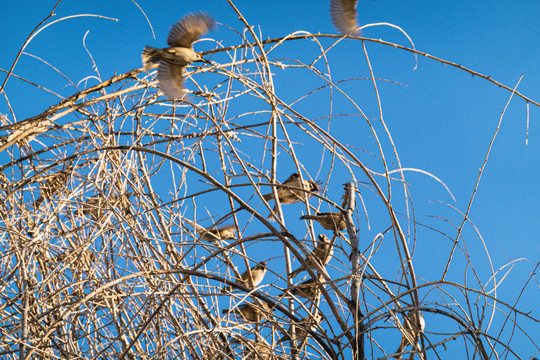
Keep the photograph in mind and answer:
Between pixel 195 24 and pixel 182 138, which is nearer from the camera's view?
pixel 195 24

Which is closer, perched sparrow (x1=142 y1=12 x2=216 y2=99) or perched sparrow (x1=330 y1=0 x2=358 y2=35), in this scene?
perched sparrow (x1=330 y1=0 x2=358 y2=35)

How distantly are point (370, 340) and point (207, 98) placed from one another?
723 mm

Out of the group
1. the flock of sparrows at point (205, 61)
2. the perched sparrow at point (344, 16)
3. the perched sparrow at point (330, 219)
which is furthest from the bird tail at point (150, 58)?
the perched sparrow at point (330, 219)

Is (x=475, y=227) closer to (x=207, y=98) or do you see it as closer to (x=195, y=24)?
(x=207, y=98)

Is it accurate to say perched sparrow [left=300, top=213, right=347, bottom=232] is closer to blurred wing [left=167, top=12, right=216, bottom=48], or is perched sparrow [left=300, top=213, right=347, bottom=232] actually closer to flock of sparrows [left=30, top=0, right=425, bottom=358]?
flock of sparrows [left=30, top=0, right=425, bottom=358]

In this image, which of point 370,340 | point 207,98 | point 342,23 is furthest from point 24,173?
point 370,340

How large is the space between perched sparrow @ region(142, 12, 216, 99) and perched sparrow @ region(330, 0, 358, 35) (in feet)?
1.02

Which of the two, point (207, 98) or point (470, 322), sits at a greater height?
point (207, 98)

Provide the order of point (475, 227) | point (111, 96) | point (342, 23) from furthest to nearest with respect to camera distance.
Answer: point (111, 96) → point (342, 23) → point (475, 227)

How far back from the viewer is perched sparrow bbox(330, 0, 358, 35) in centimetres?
127

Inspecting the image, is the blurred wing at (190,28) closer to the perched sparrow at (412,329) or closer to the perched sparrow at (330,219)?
the perched sparrow at (330,219)

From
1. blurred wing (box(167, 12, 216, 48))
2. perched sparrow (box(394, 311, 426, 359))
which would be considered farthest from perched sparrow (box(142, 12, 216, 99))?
perched sparrow (box(394, 311, 426, 359))

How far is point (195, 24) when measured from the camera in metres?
1.39

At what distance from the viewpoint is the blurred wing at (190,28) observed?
4.51 feet
